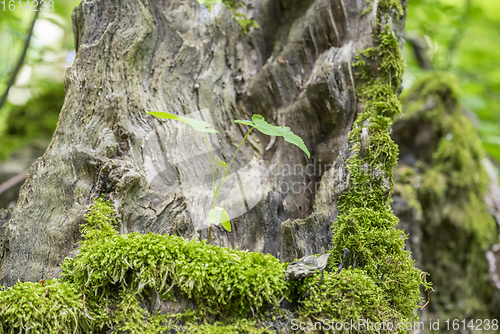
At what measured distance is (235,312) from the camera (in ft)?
6.35

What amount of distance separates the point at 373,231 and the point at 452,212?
9.75 feet

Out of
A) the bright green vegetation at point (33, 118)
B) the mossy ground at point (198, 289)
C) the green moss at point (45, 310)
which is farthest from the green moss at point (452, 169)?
the bright green vegetation at point (33, 118)

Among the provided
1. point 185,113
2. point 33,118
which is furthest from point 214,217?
point 33,118

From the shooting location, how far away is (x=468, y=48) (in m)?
6.86

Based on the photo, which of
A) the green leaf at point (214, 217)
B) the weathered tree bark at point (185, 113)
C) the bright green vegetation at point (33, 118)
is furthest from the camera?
the bright green vegetation at point (33, 118)

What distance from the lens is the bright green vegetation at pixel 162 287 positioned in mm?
1850

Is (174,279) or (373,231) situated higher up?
(373,231)

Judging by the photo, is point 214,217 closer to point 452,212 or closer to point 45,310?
point 45,310

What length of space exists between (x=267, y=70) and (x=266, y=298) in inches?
93.0

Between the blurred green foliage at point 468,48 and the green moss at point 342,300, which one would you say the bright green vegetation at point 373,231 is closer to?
the green moss at point 342,300

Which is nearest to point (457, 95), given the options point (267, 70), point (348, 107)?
point (348, 107)

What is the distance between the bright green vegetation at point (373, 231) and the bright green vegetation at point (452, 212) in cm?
209

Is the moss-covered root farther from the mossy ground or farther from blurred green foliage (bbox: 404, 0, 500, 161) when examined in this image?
blurred green foliage (bbox: 404, 0, 500, 161)

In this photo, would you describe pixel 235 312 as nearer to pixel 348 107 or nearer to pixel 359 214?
pixel 359 214
